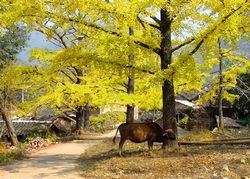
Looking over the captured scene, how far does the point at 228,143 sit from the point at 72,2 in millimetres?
7895

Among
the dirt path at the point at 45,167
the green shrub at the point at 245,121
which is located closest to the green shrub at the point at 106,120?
the green shrub at the point at 245,121

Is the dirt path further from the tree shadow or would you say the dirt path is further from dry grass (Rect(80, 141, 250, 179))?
dry grass (Rect(80, 141, 250, 179))

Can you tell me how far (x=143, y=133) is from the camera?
50.3ft

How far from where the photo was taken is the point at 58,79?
25.5m

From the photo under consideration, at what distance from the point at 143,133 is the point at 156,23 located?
4.27 metres

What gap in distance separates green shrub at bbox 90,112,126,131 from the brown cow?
28.0 m

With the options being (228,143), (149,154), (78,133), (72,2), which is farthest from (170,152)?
(78,133)

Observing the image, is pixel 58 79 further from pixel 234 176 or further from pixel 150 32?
pixel 234 176

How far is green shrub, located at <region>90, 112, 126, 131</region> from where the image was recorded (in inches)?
1757

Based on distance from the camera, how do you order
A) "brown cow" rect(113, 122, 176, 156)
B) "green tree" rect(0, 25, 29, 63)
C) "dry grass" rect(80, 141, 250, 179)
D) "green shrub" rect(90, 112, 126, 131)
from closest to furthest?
"dry grass" rect(80, 141, 250, 179) < "brown cow" rect(113, 122, 176, 156) < "green shrub" rect(90, 112, 126, 131) < "green tree" rect(0, 25, 29, 63)

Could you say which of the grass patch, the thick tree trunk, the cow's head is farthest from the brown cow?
the grass patch

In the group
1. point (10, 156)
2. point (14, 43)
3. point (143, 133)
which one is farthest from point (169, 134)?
point (14, 43)

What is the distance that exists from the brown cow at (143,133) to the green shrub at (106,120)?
2803cm

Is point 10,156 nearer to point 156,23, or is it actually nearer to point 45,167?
point 45,167
